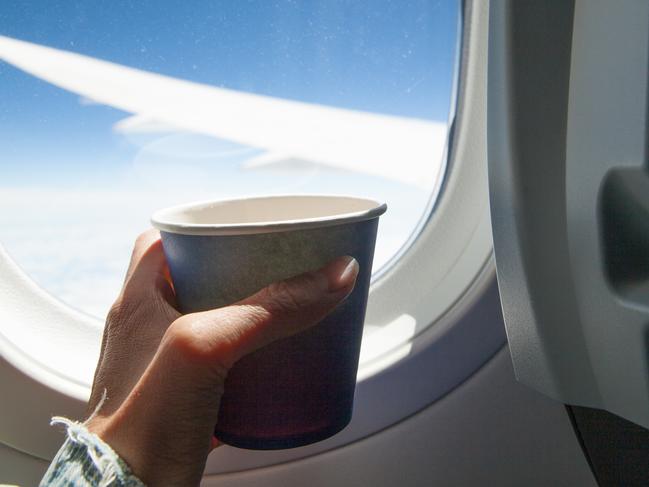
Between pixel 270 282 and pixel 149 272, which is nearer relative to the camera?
pixel 270 282

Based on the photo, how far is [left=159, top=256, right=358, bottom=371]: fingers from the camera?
39cm

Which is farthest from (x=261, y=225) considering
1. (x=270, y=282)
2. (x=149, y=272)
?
(x=149, y=272)

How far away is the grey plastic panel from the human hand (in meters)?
0.14

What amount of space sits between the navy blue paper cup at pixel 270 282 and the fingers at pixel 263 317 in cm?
1

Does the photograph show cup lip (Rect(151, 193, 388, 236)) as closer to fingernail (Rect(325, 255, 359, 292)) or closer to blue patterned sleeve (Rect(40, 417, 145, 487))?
fingernail (Rect(325, 255, 359, 292))

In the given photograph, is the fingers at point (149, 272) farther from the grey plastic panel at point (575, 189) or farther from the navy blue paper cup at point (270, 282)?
the grey plastic panel at point (575, 189)

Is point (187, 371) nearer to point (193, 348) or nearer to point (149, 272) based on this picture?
point (193, 348)

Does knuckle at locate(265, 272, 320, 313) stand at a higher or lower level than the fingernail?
lower

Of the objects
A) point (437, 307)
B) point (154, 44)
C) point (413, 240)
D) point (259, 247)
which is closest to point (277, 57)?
point (154, 44)

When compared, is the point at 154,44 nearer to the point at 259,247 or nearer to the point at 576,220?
the point at 259,247

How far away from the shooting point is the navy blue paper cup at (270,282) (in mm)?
388

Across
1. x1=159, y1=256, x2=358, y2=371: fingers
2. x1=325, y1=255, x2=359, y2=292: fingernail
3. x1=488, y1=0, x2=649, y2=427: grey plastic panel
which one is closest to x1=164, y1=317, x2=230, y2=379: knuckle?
x1=159, y1=256, x2=358, y2=371: fingers

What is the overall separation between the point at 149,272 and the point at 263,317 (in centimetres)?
20

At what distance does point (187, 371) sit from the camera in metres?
0.40
